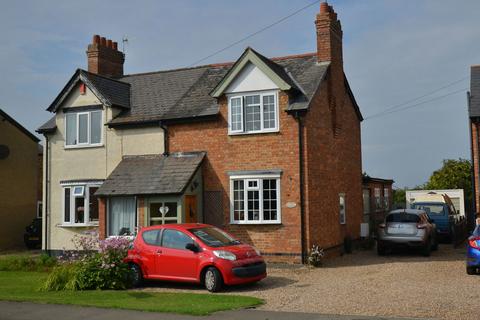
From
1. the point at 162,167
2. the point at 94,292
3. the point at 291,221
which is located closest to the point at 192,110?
the point at 162,167

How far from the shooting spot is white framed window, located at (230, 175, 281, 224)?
18594 millimetres

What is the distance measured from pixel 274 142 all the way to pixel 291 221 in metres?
2.65

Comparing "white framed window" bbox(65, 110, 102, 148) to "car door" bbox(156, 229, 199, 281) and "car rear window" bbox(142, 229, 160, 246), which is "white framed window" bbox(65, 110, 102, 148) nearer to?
"car rear window" bbox(142, 229, 160, 246)

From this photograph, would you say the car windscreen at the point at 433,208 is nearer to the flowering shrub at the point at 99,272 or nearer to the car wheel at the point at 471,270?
the car wheel at the point at 471,270

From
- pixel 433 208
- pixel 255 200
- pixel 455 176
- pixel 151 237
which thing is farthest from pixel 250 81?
pixel 455 176

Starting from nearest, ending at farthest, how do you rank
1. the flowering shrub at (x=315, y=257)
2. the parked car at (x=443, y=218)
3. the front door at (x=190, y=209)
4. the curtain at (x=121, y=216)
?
the flowering shrub at (x=315, y=257)
the front door at (x=190, y=209)
the curtain at (x=121, y=216)
the parked car at (x=443, y=218)

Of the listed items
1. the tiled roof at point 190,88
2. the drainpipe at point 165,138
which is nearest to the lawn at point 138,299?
the drainpipe at point 165,138

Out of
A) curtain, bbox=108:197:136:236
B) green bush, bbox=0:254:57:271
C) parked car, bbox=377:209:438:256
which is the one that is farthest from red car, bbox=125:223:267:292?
parked car, bbox=377:209:438:256

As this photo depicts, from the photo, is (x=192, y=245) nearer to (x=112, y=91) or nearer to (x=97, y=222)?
(x=97, y=222)

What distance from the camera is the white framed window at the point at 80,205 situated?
21906 millimetres

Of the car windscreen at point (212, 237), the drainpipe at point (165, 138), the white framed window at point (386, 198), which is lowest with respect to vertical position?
the car windscreen at point (212, 237)

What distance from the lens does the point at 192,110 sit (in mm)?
20578

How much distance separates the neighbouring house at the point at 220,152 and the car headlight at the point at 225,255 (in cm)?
497

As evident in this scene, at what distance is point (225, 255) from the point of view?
530 inches
